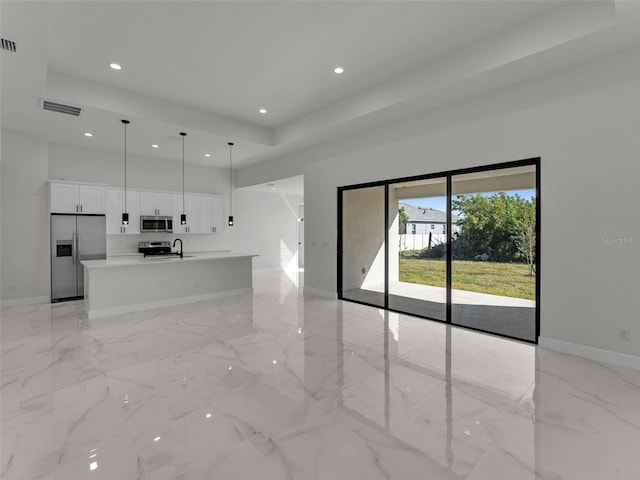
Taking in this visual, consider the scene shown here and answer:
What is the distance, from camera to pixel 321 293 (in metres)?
6.70

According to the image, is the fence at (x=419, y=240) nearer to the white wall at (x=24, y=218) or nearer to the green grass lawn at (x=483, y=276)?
the green grass lawn at (x=483, y=276)

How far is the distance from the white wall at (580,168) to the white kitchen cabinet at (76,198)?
659 cm

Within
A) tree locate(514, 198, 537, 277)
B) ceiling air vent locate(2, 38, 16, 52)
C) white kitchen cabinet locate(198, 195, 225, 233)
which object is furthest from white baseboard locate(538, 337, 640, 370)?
white kitchen cabinet locate(198, 195, 225, 233)

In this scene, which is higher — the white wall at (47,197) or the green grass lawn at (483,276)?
the white wall at (47,197)

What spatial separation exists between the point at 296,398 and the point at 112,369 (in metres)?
1.89

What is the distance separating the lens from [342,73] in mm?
4293

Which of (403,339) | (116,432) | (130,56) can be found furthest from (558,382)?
(130,56)

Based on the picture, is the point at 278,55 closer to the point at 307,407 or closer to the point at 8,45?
the point at 8,45

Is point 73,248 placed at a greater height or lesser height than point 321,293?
greater

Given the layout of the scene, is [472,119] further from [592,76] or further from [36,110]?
[36,110]

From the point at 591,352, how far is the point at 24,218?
876 cm

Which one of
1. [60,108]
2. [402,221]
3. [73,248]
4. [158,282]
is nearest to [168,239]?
[73,248]

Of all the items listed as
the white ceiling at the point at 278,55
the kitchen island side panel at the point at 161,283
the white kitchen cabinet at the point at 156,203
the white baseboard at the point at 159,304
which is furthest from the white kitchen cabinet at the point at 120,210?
the white baseboard at the point at 159,304

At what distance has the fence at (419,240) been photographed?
4918 millimetres
